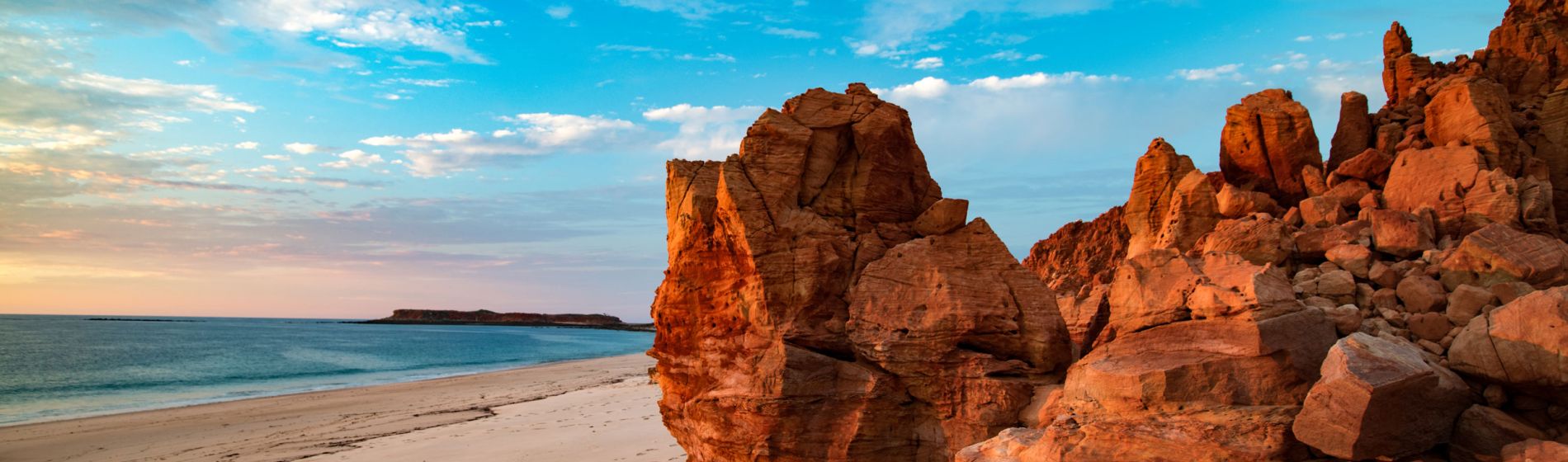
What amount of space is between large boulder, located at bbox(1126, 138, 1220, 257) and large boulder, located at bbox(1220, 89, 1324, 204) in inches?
31.9

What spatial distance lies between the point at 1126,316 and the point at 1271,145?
24.7 feet

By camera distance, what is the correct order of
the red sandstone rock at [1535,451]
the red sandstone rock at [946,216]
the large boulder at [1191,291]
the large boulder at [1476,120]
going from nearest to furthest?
the red sandstone rock at [1535,451] < the large boulder at [1191,291] < the red sandstone rock at [946,216] < the large boulder at [1476,120]

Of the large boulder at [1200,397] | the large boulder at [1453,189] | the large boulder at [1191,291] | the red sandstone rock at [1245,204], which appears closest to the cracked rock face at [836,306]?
the large boulder at [1191,291]

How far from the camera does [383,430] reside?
2016 cm

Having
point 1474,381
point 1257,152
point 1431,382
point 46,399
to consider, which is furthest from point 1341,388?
point 46,399

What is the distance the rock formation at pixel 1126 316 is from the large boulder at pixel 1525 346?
0.06 feet

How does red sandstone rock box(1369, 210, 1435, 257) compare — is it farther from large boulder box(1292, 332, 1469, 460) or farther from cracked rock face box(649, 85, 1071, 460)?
cracked rock face box(649, 85, 1071, 460)

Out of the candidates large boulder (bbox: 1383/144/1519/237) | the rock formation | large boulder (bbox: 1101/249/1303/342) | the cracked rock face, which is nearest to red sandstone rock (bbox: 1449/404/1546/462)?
the rock formation

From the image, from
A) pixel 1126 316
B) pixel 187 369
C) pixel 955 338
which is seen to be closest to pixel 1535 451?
pixel 1126 316

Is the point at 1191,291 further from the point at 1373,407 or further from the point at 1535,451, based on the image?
the point at 1535,451

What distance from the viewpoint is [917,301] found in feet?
28.7

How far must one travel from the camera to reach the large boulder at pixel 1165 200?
13.2 m

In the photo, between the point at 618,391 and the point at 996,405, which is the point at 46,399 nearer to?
the point at 618,391

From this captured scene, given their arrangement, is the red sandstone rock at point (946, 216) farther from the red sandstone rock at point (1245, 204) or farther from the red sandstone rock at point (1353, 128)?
the red sandstone rock at point (1353, 128)
